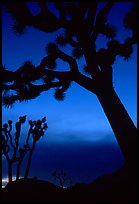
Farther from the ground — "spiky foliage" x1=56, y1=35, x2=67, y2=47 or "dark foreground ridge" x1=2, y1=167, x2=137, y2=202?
"spiky foliage" x1=56, y1=35, x2=67, y2=47

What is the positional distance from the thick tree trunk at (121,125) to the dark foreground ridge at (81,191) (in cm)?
40

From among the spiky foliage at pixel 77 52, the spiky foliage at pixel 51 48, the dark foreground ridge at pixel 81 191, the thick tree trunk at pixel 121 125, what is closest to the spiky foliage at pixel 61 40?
the spiky foliage at pixel 51 48

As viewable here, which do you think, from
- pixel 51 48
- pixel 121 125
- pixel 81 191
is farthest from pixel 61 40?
Result: pixel 81 191

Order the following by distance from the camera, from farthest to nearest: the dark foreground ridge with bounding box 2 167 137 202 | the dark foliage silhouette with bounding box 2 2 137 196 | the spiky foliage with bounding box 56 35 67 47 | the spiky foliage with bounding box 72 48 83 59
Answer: the spiky foliage with bounding box 72 48 83 59 → the spiky foliage with bounding box 56 35 67 47 → the dark foliage silhouette with bounding box 2 2 137 196 → the dark foreground ridge with bounding box 2 167 137 202

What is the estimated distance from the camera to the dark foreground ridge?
4.86m

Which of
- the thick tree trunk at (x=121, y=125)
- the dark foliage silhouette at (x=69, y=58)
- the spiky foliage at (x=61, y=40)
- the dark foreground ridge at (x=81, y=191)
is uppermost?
the spiky foliage at (x=61, y=40)

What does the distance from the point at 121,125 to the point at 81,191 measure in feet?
5.88

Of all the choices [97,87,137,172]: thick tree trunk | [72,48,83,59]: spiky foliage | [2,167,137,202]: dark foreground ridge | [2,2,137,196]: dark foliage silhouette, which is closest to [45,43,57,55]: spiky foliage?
[2,2,137,196]: dark foliage silhouette

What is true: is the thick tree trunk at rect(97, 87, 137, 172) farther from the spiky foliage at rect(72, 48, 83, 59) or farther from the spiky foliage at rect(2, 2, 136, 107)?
the spiky foliage at rect(72, 48, 83, 59)

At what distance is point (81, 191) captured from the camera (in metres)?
5.54

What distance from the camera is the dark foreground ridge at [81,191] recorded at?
4.86 metres

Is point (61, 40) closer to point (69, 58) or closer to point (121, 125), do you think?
point (69, 58)

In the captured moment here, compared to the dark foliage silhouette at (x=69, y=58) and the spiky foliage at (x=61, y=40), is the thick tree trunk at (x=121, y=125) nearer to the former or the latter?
the dark foliage silhouette at (x=69, y=58)

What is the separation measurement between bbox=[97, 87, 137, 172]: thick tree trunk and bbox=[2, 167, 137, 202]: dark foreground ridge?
15.6 inches
